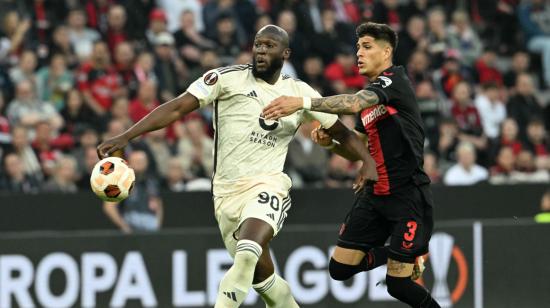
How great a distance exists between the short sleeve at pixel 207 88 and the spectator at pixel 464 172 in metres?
7.11

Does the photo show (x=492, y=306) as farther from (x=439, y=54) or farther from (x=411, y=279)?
(x=439, y=54)

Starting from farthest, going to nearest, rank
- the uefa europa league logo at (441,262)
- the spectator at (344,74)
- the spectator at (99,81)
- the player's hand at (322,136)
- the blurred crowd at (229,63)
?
1. the spectator at (344,74)
2. the spectator at (99,81)
3. the blurred crowd at (229,63)
4. the uefa europa league logo at (441,262)
5. the player's hand at (322,136)

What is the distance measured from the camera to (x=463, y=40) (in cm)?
2011

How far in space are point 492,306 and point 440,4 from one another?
8036 millimetres

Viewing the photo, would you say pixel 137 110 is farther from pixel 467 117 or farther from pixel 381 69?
pixel 381 69

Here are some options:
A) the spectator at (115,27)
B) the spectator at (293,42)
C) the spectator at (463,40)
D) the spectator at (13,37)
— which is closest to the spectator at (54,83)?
the spectator at (13,37)

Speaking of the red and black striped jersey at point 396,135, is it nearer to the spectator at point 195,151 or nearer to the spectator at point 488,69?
the spectator at point 195,151

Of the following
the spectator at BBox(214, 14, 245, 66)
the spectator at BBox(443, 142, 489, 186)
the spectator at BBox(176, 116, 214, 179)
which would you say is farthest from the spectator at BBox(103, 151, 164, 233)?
the spectator at BBox(443, 142, 489, 186)

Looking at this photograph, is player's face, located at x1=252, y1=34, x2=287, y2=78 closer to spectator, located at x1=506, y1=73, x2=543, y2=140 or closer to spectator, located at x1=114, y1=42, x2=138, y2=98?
spectator, located at x1=114, y1=42, x2=138, y2=98

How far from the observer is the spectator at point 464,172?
55.4 feet

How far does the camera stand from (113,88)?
1698 cm

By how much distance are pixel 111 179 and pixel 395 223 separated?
2.39 m

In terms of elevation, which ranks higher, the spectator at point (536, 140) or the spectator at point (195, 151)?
the spectator at point (195, 151)

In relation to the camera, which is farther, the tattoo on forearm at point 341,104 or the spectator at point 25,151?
the spectator at point 25,151
